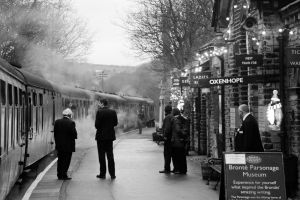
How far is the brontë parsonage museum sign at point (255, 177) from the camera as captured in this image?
31.0 ft

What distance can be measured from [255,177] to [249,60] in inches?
134

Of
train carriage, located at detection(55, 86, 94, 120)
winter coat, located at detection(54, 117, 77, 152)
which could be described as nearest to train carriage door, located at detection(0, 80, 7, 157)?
winter coat, located at detection(54, 117, 77, 152)

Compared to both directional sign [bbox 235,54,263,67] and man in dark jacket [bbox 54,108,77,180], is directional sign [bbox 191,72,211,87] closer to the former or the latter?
man in dark jacket [bbox 54,108,77,180]

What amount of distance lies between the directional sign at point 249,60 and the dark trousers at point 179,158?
385cm

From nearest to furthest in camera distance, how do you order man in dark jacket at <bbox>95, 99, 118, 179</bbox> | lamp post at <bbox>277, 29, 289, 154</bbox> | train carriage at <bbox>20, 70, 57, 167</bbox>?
lamp post at <bbox>277, 29, 289, 154</bbox>
train carriage at <bbox>20, 70, 57, 167</bbox>
man in dark jacket at <bbox>95, 99, 118, 179</bbox>

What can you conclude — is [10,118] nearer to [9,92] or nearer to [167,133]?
[9,92]

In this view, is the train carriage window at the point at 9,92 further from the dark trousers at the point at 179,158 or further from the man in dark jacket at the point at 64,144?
the dark trousers at the point at 179,158

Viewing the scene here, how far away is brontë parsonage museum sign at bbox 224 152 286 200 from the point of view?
946 centimetres

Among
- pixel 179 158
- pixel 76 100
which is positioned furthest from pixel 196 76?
pixel 76 100

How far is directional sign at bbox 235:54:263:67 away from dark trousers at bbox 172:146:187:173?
385 centimetres

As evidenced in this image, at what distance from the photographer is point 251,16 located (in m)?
13.5

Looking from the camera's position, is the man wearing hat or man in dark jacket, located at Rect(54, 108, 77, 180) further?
the man wearing hat

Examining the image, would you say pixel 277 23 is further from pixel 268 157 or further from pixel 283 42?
pixel 268 157

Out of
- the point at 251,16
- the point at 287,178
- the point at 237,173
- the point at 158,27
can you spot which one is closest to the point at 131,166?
the point at 251,16
